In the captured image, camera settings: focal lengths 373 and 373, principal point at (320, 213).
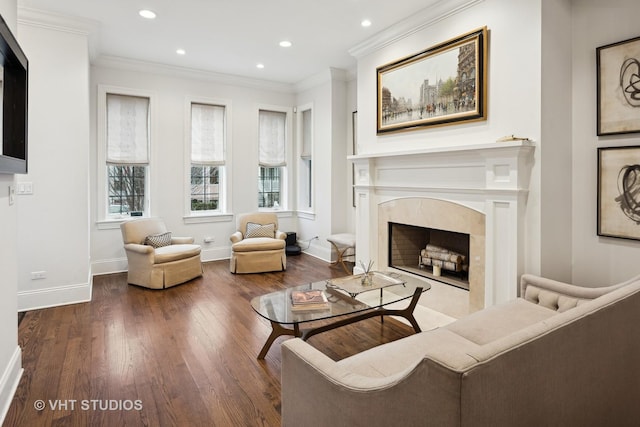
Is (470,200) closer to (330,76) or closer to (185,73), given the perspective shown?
(330,76)

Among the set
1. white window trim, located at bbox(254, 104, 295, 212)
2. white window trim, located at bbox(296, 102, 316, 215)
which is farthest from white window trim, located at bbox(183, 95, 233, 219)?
white window trim, located at bbox(296, 102, 316, 215)

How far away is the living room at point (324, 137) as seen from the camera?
9.05ft

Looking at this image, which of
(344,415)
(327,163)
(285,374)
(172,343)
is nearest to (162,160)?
(327,163)

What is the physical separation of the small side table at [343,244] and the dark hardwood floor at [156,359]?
1505mm

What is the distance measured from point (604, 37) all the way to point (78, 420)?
4265 millimetres

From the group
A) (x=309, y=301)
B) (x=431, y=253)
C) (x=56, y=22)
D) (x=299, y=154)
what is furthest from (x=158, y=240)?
(x=431, y=253)

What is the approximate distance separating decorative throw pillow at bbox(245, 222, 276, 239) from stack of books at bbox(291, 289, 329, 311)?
292cm

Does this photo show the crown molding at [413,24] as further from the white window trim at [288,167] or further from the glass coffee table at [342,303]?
the glass coffee table at [342,303]

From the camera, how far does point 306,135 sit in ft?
21.9

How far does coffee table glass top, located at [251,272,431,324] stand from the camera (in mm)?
2502

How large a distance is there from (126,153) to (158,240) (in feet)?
4.80

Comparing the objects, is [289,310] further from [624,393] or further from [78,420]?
[624,393]

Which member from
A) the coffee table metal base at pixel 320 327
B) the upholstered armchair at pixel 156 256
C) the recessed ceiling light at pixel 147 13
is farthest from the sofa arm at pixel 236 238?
the recessed ceiling light at pixel 147 13

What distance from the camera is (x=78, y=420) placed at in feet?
6.72
